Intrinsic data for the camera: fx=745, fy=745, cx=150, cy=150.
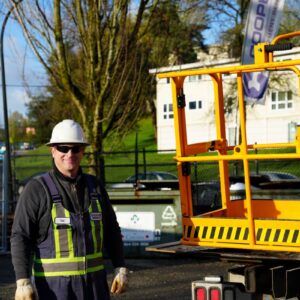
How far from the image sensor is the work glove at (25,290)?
4.46 meters

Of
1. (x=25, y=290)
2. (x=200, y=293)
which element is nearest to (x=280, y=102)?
(x=200, y=293)

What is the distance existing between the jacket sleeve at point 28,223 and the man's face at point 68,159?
186 mm

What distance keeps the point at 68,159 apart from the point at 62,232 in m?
0.47

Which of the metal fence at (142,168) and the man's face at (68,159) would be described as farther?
the metal fence at (142,168)

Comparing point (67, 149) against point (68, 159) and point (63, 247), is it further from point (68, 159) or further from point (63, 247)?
point (63, 247)

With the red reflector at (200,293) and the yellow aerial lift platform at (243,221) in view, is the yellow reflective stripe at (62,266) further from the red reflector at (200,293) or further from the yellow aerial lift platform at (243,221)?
the yellow aerial lift platform at (243,221)

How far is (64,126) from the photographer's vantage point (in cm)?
485

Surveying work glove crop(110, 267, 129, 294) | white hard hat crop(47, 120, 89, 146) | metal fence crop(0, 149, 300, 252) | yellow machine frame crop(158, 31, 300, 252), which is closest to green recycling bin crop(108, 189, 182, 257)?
metal fence crop(0, 149, 300, 252)

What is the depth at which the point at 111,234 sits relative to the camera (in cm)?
509

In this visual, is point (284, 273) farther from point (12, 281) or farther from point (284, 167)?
point (284, 167)

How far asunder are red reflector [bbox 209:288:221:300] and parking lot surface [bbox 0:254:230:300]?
3.81 m

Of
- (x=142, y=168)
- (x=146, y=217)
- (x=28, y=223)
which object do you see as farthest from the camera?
(x=142, y=168)

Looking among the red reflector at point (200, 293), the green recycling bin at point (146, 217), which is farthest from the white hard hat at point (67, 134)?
the green recycling bin at point (146, 217)

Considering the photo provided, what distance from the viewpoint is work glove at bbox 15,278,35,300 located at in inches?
175
